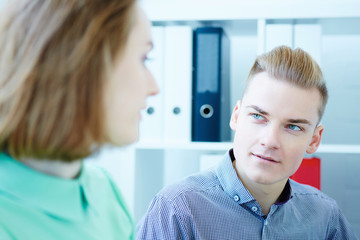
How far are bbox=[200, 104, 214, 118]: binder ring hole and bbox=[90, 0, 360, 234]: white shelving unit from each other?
104 millimetres

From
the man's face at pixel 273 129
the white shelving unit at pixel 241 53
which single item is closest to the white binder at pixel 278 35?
the white shelving unit at pixel 241 53

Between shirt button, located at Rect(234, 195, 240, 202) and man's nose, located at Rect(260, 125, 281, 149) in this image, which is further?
shirt button, located at Rect(234, 195, 240, 202)

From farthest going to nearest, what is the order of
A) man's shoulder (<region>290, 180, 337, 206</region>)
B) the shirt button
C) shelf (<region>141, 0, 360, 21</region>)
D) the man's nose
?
1. shelf (<region>141, 0, 360, 21</region>)
2. man's shoulder (<region>290, 180, 337, 206</region>)
3. the shirt button
4. the man's nose

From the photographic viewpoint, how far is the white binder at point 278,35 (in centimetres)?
144

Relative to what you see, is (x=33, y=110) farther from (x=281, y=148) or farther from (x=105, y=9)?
(x=281, y=148)

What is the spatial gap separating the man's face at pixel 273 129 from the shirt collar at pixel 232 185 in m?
0.04

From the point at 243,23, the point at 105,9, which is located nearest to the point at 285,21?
the point at 243,23

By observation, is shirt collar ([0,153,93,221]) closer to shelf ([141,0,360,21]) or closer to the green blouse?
the green blouse

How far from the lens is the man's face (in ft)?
3.40

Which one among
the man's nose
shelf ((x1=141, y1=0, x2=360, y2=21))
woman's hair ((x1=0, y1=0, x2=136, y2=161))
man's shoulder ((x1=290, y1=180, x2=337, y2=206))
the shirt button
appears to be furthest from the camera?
shelf ((x1=141, y1=0, x2=360, y2=21))

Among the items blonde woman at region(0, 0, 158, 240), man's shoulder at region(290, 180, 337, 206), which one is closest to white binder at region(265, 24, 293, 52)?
man's shoulder at region(290, 180, 337, 206)

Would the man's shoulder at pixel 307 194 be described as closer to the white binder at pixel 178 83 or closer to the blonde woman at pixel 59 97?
the white binder at pixel 178 83

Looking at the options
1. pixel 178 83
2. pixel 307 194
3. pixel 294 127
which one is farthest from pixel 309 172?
pixel 178 83

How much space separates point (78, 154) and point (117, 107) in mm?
77
